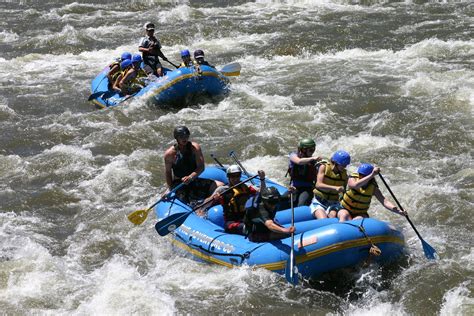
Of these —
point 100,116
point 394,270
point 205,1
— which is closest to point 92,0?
point 205,1

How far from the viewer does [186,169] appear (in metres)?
8.81

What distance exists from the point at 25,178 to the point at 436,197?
620 centimetres

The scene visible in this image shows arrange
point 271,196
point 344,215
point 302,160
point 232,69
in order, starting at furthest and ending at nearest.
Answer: point 232,69 → point 302,160 → point 344,215 → point 271,196

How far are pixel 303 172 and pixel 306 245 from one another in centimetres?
150

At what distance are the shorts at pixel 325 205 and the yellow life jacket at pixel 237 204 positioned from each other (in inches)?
29.5

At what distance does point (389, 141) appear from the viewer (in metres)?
11.6

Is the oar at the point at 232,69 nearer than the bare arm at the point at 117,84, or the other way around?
the bare arm at the point at 117,84

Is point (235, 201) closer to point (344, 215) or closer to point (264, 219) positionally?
point (264, 219)

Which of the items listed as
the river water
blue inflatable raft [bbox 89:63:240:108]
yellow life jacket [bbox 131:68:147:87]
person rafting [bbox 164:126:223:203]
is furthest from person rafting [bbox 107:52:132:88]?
person rafting [bbox 164:126:223:203]

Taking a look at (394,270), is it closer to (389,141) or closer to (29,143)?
(389,141)

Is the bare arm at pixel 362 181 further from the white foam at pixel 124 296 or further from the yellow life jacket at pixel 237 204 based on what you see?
the white foam at pixel 124 296

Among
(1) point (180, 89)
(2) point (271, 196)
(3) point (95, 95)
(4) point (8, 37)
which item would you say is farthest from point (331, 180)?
(4) point (8, 37)

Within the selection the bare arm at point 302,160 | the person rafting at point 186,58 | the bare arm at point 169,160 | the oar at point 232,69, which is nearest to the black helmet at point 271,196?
the bare arm at point 302,160

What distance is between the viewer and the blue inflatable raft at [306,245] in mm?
6938
